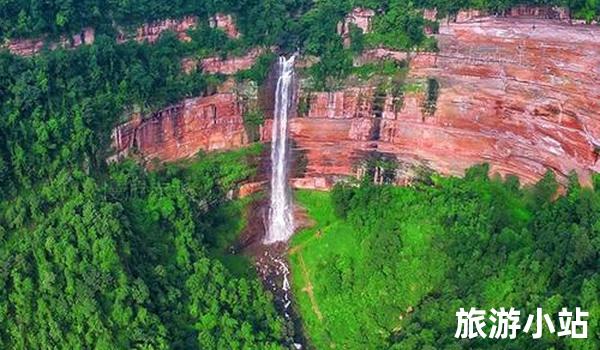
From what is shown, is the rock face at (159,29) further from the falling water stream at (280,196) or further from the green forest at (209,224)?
the falling water stream at (280,196)

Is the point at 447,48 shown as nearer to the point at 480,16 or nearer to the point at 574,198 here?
the point at 480,16

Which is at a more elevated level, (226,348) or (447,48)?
(447,48)

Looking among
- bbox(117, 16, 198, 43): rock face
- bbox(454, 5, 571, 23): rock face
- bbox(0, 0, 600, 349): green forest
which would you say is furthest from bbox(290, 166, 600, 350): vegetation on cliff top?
bbox(117, 16, 198, 43): rock face

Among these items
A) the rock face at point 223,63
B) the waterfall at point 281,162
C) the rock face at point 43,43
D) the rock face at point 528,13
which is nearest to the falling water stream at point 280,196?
the waterfall at point 281,162

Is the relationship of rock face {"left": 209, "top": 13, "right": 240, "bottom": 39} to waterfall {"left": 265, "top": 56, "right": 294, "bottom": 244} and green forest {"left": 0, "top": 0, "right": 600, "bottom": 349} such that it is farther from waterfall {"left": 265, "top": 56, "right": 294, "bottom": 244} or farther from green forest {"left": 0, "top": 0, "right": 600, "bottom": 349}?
waterfall {"left": 265, "top": 56, "right": 294, "bottom": 244}

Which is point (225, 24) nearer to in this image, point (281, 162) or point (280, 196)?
point (281, 162)


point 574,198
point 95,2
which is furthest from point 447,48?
point 95,2
